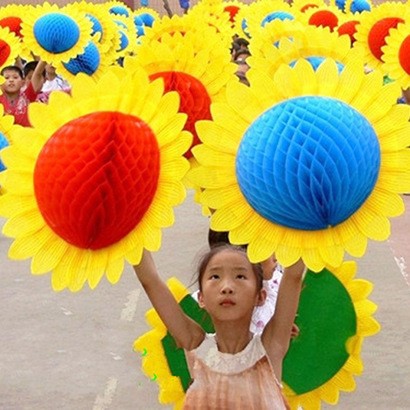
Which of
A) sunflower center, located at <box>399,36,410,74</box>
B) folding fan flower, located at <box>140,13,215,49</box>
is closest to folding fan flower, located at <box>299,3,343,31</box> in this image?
sunflower center, located at <box>399,36,410,74</box>

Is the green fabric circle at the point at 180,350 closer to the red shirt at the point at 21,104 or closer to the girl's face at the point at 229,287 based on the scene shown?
the girl's face at the point at 229,287

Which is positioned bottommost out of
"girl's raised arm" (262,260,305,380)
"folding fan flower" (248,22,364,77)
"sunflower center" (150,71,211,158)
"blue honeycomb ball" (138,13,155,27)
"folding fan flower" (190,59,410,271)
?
"blue honeycomb ball" (138,13,155,27)

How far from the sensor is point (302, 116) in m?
2.36

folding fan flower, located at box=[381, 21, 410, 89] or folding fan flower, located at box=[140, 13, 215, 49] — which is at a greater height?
folding fan flower, located at box=[140, 13, 215, 49]

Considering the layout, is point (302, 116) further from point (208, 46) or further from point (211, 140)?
point (208, 46)

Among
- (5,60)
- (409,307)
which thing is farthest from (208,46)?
(5,60)

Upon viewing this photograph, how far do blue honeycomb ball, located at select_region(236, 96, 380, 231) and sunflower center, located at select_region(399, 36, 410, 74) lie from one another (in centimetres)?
271

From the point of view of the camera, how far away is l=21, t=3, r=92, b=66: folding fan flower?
7523 mm

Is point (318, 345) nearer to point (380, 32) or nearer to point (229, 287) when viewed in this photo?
point (229, 287)

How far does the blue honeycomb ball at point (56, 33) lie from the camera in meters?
7.52

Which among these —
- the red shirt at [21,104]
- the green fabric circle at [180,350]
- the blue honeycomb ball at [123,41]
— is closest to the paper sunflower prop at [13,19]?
the red shirt at [21,104]

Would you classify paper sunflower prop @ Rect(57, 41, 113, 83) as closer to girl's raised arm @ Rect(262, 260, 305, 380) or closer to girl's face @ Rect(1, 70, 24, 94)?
girl's face @ Rect(1, 70, 24, 94)

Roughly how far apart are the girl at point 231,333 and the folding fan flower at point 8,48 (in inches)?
195

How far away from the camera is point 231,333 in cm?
281
